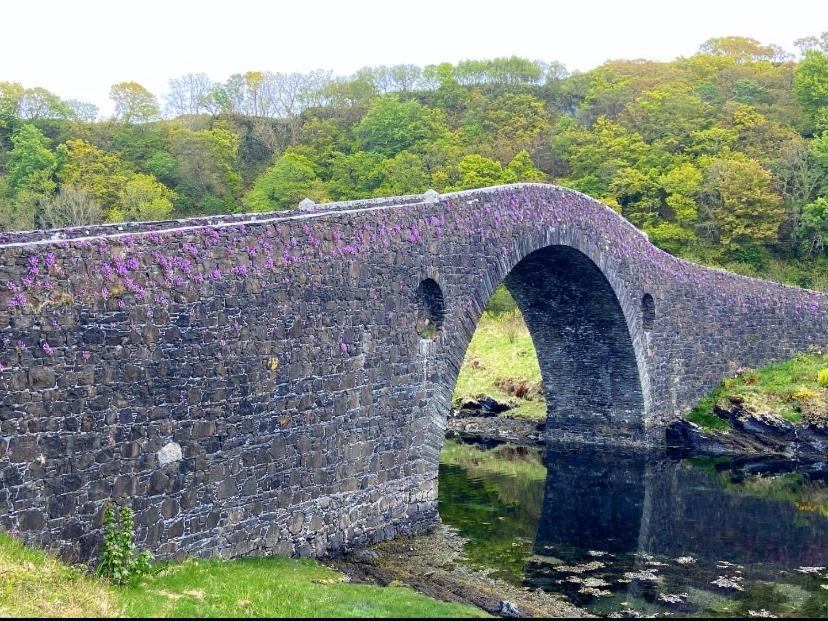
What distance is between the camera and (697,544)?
21688mm

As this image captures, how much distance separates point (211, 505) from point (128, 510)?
2164 millimetres

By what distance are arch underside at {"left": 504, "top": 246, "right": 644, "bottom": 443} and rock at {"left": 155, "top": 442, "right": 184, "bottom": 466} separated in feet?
55.6

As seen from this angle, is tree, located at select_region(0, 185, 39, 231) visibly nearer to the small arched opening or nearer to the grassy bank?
the small arched opening

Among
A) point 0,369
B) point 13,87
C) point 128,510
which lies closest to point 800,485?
point 128,510

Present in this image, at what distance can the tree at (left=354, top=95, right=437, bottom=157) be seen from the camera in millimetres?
→ 67688

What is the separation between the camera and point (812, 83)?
62.3 metres

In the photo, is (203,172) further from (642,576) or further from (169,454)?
(169,454)

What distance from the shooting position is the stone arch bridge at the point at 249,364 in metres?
13.6

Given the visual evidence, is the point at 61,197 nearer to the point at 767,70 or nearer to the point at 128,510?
the point at 128,510

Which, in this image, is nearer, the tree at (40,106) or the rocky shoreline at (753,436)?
the rocky shoreline at (753,436)

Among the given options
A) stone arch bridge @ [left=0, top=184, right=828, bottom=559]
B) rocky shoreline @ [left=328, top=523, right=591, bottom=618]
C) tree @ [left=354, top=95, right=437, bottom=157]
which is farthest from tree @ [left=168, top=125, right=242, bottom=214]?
rocky shoreline @ [left=328, top=523, right=591, bottom=618]

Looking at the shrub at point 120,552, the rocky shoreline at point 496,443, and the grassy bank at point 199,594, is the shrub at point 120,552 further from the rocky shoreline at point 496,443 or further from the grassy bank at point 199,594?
the rocky shoreline at point 496,443

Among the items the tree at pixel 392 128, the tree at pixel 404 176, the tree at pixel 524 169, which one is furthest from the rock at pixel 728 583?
the tree at pixel 392 128

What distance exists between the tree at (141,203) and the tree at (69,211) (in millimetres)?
1618
